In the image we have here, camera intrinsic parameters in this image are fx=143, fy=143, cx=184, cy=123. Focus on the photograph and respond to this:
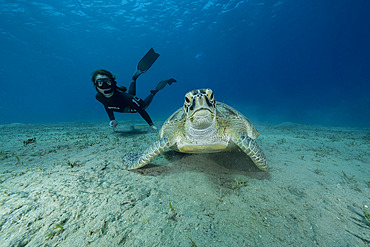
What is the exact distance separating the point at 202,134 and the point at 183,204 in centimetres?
133

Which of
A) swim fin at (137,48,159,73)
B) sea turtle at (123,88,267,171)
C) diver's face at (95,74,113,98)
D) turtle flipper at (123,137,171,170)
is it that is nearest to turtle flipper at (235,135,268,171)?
sea turtle at (123,88,267,171)

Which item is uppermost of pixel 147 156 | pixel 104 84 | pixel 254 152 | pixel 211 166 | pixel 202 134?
pixel 104 84

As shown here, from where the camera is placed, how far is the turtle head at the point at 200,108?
A: 7.89 feet

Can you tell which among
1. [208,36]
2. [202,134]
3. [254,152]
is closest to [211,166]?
[202,134]

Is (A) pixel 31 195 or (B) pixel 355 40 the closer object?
(A) pixel 31 195

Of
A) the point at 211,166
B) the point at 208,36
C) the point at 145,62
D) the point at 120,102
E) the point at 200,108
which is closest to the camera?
the point at 200,108

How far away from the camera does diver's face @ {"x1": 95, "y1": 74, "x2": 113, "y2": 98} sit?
6051 millimetres

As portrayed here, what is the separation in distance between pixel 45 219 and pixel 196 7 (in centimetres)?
4175

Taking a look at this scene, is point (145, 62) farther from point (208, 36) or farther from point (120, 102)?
point (208, 36)

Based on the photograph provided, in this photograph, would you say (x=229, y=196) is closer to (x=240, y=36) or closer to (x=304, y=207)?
(x=304, y=207)

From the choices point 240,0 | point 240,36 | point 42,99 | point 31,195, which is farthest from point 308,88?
point 42,99

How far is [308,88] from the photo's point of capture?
6944 cm

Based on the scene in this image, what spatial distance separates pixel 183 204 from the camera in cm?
179

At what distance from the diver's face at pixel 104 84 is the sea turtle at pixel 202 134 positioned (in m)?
4.36
